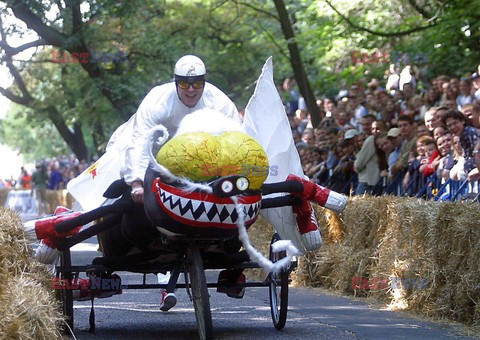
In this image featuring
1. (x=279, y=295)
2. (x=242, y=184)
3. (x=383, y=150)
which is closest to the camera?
(x=242, y=184)

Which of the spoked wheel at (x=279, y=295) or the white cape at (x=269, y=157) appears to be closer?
the spoked wheel at (x=279, y=295)

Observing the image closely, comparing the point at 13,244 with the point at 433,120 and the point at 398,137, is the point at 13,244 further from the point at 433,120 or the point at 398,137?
the point at 398,137

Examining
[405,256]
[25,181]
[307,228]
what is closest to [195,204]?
[307,228]

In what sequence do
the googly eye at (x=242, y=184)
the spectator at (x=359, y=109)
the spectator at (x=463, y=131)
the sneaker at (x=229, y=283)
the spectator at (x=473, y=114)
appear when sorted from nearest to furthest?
the googly eye at (x=242, y=184) < the sneaker at (x=229, y=283) < the spectator at (x=463, y=131) < the spectator at (x=473, y=114) < the spectator at (x=359, y=109)

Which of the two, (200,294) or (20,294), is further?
(200,294)

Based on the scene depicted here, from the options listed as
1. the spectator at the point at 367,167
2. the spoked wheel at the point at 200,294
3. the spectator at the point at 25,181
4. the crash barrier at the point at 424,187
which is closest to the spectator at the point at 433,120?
the crash barrier at the point at 424,187

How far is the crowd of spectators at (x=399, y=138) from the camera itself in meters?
13.5

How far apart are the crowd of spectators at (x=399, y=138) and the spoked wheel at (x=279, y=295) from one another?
3.49 metres

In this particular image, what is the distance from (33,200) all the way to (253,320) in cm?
A: 3597

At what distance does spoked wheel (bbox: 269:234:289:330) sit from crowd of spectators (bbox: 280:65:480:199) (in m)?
3.49

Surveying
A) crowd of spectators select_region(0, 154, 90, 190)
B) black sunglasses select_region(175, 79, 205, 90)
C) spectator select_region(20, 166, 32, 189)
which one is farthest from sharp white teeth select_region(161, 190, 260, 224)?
spectator select_region(20, 166, 32, 189)

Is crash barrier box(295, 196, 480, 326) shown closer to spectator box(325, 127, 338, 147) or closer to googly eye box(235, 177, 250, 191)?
googly eye box(235, 177, 250, 191)

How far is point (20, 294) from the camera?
7.29 meters

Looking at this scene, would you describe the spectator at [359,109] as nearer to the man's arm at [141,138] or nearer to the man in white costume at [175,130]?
the man in white costume at [175,130]
